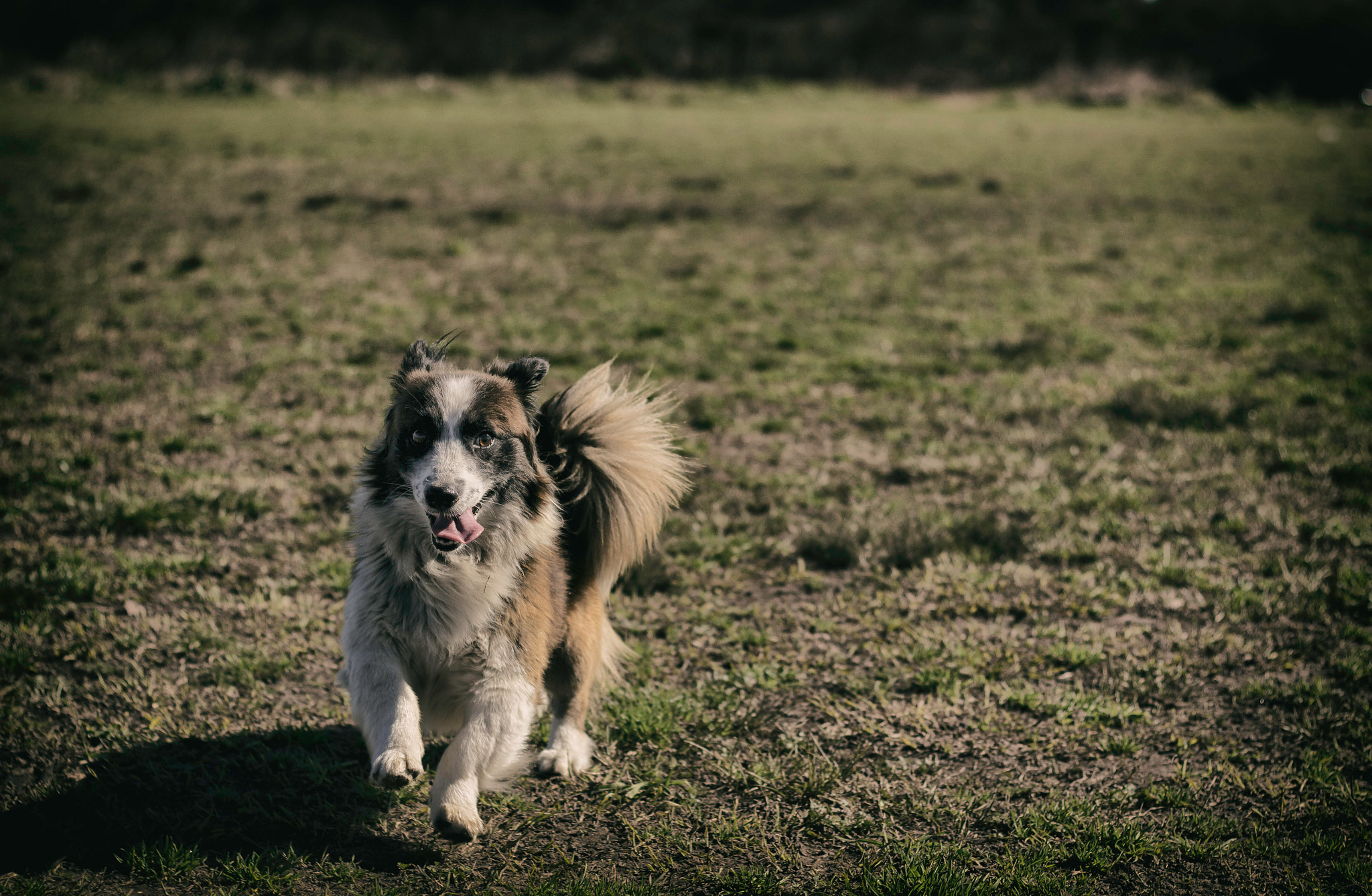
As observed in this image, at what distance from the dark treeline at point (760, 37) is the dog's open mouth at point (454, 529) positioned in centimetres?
2641

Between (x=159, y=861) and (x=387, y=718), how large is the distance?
30.1 inches

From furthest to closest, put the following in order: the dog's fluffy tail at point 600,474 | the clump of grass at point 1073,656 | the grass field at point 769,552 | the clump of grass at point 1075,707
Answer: the clump of grass at point 1073,656 < the clump of grass at point 1075,707 < the dog's fluffy tail at point 600,474 < the grass field at point 769,552

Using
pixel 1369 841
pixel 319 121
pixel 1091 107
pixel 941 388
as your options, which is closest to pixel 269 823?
pixel 1369 841

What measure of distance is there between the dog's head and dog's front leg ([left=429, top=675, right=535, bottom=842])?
47 centimetres

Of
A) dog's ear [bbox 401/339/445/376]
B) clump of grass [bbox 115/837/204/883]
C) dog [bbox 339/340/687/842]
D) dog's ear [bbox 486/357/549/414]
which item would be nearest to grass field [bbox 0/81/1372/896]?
clump of grass [bbox 115/837/204/883]

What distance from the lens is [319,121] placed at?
60.2 ft

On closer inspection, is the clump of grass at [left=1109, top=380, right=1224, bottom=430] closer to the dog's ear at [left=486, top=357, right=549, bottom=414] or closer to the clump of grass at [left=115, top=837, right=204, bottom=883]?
the dog's ear at [left=486, top=357, right=549, bottom=414]

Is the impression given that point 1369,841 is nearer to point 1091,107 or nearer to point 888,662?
point 888,662

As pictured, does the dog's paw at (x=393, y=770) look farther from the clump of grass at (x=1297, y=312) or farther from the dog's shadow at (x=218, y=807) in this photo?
the clump of grass at (x=1297, y=312)

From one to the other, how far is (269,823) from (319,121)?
1859 cm

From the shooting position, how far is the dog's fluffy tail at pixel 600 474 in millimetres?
3113

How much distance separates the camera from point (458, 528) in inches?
103

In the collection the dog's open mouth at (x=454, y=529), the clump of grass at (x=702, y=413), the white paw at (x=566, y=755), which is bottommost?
the white paw at (x=566, y=755)

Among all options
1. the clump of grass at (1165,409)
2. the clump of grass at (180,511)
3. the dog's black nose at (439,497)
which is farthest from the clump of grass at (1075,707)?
the clump of grass at (180,511)
